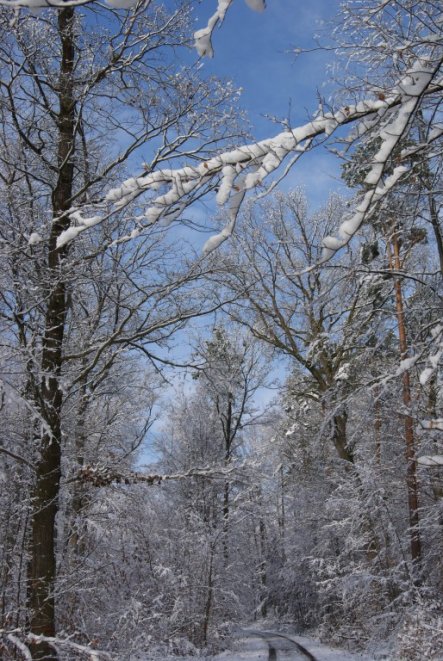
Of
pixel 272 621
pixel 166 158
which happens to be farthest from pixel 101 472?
pixel 272 621

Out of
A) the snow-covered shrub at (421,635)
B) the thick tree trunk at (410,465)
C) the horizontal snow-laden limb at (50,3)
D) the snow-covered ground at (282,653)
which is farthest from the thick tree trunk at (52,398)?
the snow-covered ground at (282,653)

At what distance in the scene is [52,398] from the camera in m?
4.95

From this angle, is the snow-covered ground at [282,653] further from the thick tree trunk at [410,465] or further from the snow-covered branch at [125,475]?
the snow-covered branch at [125,475]

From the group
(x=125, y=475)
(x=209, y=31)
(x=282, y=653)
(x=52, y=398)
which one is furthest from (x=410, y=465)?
(x=209, y=31)

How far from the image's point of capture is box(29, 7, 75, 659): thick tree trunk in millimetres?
4492

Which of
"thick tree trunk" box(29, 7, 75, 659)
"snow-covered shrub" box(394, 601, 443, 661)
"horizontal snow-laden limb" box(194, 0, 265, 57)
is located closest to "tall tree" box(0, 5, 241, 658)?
"thick tree trunk" box(29, 7, 75, 659)

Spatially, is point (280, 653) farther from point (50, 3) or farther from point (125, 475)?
point (50, 3)

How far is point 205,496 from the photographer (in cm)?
1555

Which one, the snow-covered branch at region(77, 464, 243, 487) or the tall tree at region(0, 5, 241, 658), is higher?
the tall tree at region(0, 5, 241, 658)

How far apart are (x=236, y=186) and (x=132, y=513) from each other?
8386 mm

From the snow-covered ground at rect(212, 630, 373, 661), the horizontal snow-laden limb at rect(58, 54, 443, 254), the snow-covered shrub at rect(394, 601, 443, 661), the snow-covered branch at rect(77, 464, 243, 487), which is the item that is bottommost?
the snow-covered ground at rect(212, 630, 373, 661)

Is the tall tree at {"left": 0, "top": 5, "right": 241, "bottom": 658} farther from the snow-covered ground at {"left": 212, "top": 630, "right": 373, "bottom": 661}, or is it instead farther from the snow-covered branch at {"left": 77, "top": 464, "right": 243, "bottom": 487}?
the snow-covered ground at {"left": 212, "top": 630, "right": 373, "bottom": 661}

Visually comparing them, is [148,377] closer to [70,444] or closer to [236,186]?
[70,444]

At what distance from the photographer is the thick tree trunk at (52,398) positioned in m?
4.49
